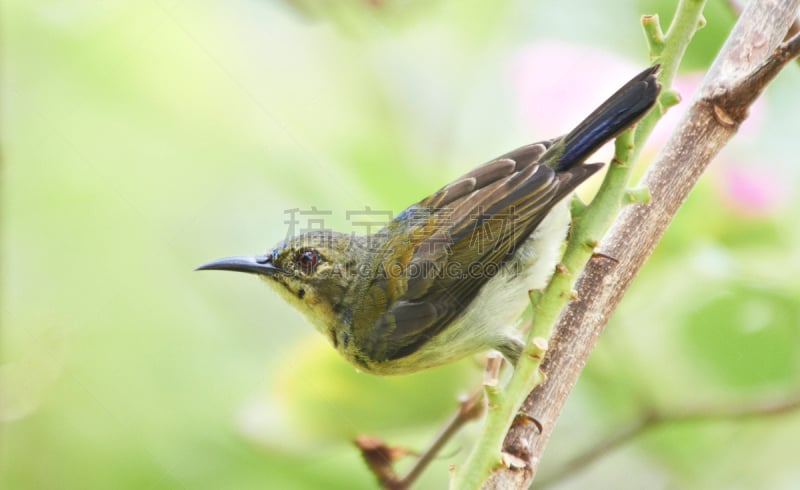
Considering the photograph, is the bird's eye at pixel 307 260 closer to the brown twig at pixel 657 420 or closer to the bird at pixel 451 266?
the bird at pixel 451 266

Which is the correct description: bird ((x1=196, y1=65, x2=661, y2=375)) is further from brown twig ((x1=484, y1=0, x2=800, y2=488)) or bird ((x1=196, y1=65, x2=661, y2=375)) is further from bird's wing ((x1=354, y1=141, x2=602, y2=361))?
brown twig ((x1=484, y1=0, x2=800, y2=488))

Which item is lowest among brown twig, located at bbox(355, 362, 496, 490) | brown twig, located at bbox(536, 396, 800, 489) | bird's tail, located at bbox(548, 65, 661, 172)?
brown twig, located at bbox(355, 362, 496, 490)

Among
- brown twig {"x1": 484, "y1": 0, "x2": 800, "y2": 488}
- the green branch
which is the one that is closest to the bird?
brown twig {"x1": 484, "y1": 0, "x2": 800, "y2": 488}

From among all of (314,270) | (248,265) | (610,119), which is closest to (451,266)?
(314,270)

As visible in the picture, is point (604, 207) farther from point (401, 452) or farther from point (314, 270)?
point (314, 270)

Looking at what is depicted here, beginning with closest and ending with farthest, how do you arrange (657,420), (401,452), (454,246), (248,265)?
1. (401,452)
2. (657,420)
3. (454,246)
4. (248,265)

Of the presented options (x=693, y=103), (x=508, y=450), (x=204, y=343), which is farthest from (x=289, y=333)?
(x=693, y=103)
